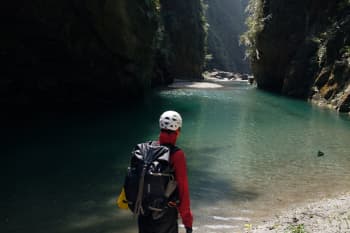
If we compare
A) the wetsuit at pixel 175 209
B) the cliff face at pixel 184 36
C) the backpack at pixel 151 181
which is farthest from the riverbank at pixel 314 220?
the cliff face at pixel 184 36

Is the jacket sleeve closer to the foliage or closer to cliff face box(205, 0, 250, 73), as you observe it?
the foliage

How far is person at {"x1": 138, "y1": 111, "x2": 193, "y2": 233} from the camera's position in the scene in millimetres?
3289

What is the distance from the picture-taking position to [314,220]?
6.13 meters

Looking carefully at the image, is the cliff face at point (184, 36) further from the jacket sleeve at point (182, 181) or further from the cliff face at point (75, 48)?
the jacket sleeve at point (182, 181)

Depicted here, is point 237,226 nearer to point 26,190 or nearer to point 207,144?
point 26,190

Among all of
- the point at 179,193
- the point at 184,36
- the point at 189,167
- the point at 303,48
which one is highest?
the point at 179,193

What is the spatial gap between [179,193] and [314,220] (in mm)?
3578

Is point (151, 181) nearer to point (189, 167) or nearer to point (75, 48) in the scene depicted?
point (189, 167)

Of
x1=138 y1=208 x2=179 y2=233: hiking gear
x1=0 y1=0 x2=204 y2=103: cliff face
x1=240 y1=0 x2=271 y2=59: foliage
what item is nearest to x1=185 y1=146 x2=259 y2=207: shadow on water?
x1=138 y1=208 x2=179 y2=233: hiking gear

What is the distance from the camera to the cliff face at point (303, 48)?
2723cm

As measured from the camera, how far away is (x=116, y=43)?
961 inches

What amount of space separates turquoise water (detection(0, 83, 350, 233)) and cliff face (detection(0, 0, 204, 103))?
156 inches

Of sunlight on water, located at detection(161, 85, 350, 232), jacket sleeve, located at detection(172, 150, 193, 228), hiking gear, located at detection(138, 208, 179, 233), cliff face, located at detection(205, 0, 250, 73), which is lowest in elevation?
cliff face, located at detection(205, 0, 250, 73)

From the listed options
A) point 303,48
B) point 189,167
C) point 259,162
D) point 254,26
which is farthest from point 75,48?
point 254,26
